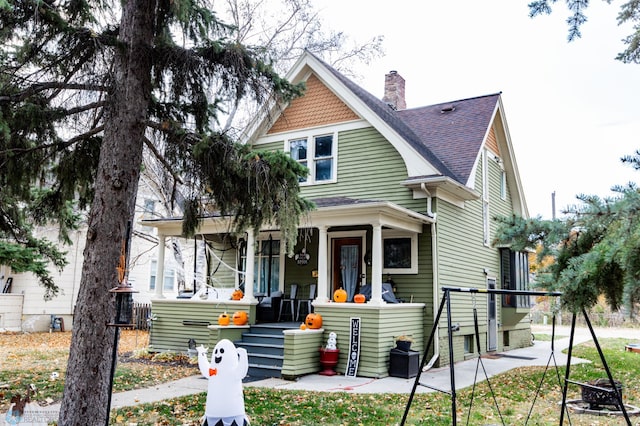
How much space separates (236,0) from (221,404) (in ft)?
60.4

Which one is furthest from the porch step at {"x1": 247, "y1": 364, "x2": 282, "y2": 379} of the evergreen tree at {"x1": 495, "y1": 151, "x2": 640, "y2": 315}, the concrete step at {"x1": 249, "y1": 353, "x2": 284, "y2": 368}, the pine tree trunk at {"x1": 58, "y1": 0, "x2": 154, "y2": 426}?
the evergreen tree at {"x1": 495, "y1": 151, "x2": 640, "y2": 315}

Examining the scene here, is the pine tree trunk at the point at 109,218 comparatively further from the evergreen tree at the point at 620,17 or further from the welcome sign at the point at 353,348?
the welcome sign at the point at 353,348

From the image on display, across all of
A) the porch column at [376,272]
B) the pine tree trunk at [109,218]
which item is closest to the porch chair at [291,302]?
the porch column at [376,272]

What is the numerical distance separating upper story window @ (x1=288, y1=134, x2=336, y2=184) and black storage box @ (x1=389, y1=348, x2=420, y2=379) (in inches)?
197

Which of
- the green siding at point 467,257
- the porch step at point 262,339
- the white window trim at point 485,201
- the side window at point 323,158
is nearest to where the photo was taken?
the porch step at point 262,339

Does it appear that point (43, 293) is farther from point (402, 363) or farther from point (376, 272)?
point (402, 363)

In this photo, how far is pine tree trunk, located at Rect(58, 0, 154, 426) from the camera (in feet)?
17.9

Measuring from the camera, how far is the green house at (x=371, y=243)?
34.9ft

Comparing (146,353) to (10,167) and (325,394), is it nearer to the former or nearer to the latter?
(325,394)

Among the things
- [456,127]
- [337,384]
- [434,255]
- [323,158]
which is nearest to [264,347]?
[337,384]

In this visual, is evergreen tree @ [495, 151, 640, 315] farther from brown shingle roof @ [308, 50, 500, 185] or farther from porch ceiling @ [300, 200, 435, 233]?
brown shingle roof @ [308, 50, 500, 185]

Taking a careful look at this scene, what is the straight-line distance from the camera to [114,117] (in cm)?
616

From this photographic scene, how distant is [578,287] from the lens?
3.56 meters

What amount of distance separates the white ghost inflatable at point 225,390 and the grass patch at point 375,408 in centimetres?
158
